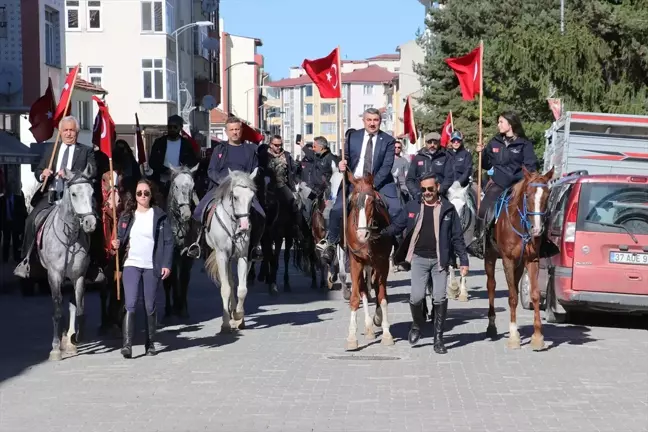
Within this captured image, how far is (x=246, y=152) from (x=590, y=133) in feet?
39.3

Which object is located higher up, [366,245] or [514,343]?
[366,245]

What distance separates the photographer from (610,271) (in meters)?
Result: 16.5

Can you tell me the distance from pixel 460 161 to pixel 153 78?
49.3m

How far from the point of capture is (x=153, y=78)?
227 ft

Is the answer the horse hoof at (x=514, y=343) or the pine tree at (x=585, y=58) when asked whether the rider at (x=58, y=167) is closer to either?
the horse hoof at (x=514, y=343)

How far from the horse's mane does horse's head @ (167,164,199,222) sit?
14.4 inches

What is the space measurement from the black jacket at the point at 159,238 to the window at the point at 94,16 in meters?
56.6

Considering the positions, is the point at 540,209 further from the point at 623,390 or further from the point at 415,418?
the point at 415,418

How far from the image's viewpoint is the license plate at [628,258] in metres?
16.5

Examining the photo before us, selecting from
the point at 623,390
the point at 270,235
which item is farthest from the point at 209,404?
the point at 270,235

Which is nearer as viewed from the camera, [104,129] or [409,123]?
[104,129]

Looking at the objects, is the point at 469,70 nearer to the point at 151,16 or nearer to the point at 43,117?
the point at 43,117

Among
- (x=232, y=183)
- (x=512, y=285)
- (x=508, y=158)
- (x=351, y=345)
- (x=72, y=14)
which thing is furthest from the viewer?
(x=72, y=14)

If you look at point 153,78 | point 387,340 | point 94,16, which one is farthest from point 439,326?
point 94,16
